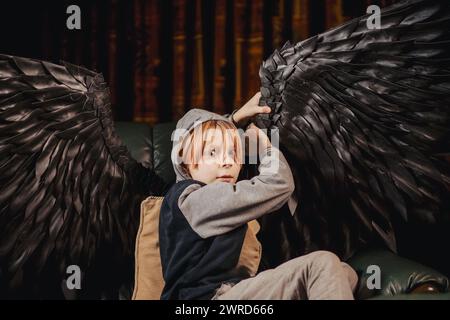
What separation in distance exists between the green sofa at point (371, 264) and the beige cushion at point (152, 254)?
0.20 m

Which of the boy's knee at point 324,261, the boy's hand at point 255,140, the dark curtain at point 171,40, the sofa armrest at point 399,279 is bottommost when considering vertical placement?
the sofa armrest at point 399,279

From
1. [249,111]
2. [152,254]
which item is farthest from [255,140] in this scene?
[152,254]

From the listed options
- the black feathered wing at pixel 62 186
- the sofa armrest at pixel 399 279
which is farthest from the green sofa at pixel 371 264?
the black feathered wing at pixel 62 186

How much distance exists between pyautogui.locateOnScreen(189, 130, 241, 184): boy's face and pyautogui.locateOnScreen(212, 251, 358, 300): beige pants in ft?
0.96

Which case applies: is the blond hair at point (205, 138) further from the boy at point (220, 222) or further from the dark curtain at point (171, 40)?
the dark curtain at point (171, 40)

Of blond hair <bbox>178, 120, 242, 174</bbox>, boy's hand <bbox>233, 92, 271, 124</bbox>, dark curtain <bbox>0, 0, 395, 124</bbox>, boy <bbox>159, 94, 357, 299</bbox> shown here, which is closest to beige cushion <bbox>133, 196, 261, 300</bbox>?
boy <bbox>159, 94, 357, 299</bbox>

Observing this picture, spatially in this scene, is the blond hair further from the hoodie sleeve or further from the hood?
the hoodie sleeve

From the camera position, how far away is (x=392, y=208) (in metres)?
1.66

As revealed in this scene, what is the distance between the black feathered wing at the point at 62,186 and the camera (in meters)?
1.54

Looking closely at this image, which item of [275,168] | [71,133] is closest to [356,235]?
[275,168]

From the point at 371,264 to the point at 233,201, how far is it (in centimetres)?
45

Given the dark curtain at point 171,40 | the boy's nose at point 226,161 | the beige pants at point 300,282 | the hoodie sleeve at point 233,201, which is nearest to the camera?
the beige pants at point 300,282

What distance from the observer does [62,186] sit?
1640mm

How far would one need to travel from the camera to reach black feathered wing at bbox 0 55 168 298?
1.54m
